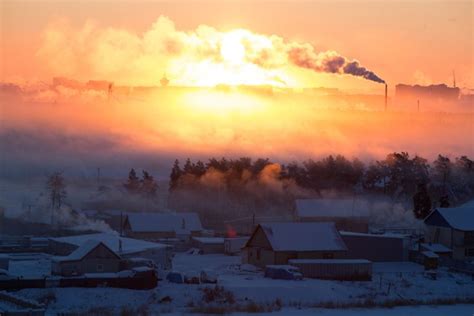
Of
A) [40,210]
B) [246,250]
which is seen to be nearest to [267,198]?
[40,210]

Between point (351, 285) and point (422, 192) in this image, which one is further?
point (422, 192)

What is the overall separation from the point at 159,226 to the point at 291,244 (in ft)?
54.8

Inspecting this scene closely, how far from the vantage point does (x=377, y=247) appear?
147 ft

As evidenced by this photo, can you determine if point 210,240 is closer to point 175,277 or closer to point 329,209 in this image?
point 329,209

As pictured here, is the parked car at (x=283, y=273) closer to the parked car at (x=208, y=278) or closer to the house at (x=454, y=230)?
the parked car at (x=208, y=278)

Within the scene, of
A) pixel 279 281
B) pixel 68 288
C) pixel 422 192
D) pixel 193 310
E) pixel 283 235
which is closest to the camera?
pixel 193 310

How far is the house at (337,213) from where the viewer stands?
58469 mm

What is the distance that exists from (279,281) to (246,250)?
25.6 feet

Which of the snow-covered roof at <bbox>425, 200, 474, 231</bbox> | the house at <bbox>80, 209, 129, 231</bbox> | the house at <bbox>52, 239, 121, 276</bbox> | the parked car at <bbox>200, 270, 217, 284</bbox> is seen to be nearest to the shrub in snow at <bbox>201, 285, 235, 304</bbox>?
the parked car at <bbox>200, 270, 217, 284</bbox>

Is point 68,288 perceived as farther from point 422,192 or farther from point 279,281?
point 422,192

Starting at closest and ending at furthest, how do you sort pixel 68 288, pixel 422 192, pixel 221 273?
pixel 68 288 < pixel 221 273 < pixel 422 192

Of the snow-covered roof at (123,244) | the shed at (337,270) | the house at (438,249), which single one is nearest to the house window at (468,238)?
the house at (438,249)

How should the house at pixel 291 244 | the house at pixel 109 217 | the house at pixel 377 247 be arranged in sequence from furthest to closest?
the house at pixel 109 217, the house at pixel 377 247, the house at pixel 291 244

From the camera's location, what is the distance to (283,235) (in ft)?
136
